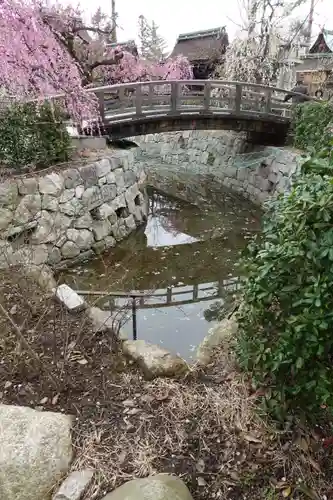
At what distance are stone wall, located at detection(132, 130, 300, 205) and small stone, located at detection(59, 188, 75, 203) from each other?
3.93m

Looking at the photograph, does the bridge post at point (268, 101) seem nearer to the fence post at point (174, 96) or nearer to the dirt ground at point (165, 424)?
the fence post at point (174, 96)

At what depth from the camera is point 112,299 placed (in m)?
4.76

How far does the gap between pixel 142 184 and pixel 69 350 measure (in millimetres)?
6432

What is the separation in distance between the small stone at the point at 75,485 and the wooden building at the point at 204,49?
1680cm

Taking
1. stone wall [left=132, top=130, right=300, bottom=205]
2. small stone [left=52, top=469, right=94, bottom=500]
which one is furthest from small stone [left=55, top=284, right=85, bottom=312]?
stone wall [left=132, top=130, right=300, bottom=205]

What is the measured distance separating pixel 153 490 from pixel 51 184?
196 inches

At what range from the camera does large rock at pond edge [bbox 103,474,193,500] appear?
1.66 meters

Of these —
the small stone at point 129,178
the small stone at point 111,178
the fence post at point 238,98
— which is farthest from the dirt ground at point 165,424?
the fence post at point 238,98

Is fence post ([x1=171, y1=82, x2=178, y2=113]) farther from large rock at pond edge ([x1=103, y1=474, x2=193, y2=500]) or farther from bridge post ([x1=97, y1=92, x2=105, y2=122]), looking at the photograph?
large rock at pond edge ([x1=103, y1=474, x2=193, y2=500])

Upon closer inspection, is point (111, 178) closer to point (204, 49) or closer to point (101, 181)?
point (101, 181)

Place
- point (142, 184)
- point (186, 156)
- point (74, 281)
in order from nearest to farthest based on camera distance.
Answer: point (74, 281) < point (142, 184) < point (186, 156)

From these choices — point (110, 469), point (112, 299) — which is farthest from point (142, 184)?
point (110, 469)

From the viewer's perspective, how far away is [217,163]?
12.0 meters

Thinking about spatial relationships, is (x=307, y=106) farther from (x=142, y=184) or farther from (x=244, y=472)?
(x=244, y=472)
